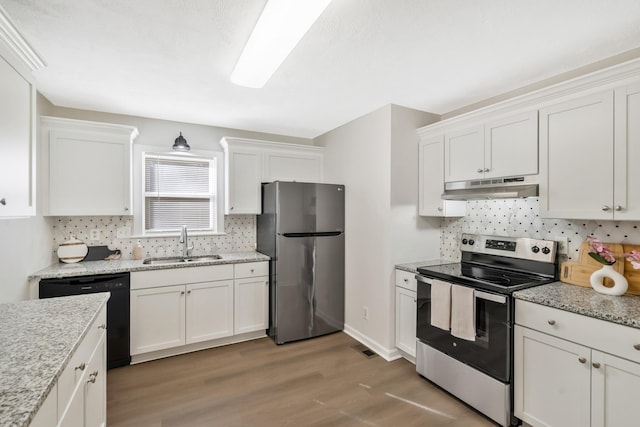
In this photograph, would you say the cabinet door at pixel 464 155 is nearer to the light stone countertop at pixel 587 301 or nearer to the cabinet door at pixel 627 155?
the cabinet door at pixel 627 155

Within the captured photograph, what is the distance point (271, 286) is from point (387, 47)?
258cm

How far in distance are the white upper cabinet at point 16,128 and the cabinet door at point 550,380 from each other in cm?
288

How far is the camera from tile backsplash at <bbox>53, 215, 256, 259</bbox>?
3.06m

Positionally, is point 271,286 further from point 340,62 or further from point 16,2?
point 16,2

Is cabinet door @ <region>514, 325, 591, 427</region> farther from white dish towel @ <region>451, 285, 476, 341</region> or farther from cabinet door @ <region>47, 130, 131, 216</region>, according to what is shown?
cabinet door @ <region>47, 130, 131, 216</region>

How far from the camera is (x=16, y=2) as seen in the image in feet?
4.95

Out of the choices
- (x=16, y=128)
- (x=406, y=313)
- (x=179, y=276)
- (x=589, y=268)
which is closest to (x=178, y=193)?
(x=179, y=276)

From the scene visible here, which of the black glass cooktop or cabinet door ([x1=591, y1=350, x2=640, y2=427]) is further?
the black glass cooktop

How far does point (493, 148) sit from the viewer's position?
2.44 metres

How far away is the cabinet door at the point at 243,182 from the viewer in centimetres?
349

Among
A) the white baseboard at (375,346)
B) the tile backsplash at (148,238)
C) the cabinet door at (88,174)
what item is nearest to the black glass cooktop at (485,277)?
the white baseboard at (375,346)

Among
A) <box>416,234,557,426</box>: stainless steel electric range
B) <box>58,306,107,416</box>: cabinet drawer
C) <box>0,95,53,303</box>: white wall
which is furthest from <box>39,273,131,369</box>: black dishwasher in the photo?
<box>416,234,557,426</box>: stainless steel electric range

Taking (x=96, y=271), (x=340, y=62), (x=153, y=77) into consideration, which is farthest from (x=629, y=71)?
(x=96, y=271)

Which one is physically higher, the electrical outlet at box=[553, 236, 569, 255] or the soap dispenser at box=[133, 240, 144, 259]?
the electrical outlet at box=[553, 236, 569, 255]
